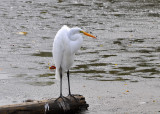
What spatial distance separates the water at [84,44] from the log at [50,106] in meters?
0.29

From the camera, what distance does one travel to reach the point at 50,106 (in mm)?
6676

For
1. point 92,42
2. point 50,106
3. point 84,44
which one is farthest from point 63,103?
point 92,42

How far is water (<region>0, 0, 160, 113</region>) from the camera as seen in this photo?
8844 mm

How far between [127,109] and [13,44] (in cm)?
590

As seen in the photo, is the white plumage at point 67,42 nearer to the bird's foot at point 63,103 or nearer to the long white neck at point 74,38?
the long white neck at point 74,38

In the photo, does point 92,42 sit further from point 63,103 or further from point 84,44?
point 63,103

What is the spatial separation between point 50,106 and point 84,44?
19.2 ft

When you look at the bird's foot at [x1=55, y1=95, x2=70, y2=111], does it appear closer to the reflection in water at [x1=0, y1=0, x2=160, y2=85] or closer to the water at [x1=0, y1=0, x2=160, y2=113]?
the water at [x1=0, y1=0, x2=160, y2=113]

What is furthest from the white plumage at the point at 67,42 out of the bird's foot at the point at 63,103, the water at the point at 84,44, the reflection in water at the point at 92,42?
the reflection in water at the point at 92,42

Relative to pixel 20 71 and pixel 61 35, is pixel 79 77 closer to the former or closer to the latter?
pixel 20 71

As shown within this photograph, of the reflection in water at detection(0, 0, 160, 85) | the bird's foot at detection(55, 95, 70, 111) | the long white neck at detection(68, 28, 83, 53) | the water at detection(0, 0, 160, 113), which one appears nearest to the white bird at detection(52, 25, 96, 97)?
the long white neck at detection(68, 28, 83, 53)

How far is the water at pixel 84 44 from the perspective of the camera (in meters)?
8.84

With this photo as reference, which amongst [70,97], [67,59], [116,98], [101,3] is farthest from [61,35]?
[101,3]

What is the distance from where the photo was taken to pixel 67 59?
23.7 ft
